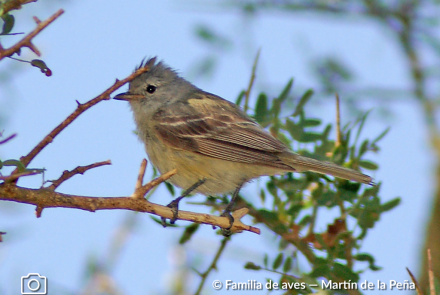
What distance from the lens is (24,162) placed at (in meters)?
2.36

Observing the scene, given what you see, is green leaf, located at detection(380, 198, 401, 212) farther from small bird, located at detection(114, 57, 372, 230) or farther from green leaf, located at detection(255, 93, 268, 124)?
green leaf, located at detection(255, 93, 268, 124)

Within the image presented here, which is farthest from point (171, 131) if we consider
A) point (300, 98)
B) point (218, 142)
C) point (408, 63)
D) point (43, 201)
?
point (408, 63)

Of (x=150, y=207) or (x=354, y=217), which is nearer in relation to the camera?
(x=150, y=207)

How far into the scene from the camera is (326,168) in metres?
3.87

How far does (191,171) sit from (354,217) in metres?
1.38

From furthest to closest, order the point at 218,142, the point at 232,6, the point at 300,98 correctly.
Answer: the point at 232,6 → the point at 218,142 → the point at 300,98

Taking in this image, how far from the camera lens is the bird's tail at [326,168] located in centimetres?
374

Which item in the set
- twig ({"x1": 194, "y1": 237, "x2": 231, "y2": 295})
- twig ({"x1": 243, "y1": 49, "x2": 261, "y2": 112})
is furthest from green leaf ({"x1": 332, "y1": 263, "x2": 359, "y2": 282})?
twig ({"x1": 243, "y1": 49, "x2": 261, "y2": 112})

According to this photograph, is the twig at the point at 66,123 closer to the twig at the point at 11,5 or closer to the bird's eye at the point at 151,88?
the twig at the point at 11,5

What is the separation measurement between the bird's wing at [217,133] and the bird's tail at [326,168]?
13 cm

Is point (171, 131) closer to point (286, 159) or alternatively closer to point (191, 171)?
point (191, 171)

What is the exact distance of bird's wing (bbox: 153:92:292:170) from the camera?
14.6 ft

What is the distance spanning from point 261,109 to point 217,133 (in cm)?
69

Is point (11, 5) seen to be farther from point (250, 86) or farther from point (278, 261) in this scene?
point (278, 261)
